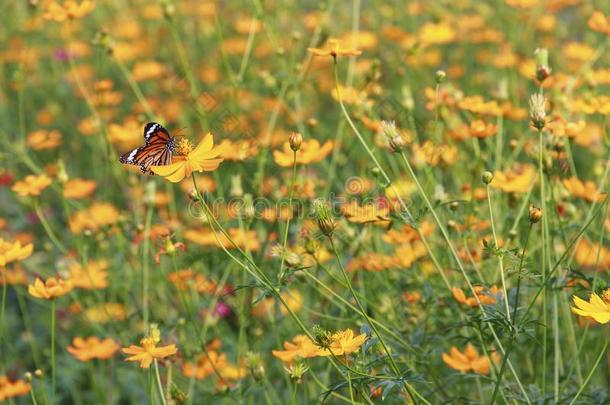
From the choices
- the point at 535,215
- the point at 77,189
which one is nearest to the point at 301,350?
the point at 535,215

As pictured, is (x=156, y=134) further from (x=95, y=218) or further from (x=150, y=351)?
(x=95, y=218)

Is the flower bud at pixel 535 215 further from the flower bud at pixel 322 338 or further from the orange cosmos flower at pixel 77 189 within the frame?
the orange cosmos flower at pixel 77 189

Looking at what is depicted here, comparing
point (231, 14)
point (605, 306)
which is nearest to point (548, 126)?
point (605, 306)

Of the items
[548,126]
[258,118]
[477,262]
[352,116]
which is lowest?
[258,118]

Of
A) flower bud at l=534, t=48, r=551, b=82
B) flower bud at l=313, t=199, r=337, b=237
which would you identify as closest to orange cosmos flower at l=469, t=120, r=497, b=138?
flower bud at l=534, t=48, r=551, b=82

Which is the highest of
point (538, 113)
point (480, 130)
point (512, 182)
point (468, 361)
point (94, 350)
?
point (538, 113)

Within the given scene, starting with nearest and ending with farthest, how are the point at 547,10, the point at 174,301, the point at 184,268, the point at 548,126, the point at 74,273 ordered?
the point at 548,126, the point at 184,268, the point at 74,273, the point at 174,301, the point at 547,10

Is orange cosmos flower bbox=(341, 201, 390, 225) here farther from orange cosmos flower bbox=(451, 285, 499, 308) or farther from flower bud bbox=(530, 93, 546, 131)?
flower bud bbox=(530, 93, 546, 131)

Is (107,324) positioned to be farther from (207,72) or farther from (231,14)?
(231,14)
